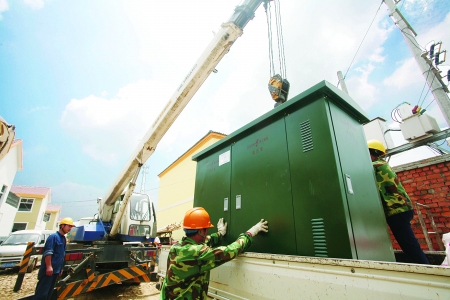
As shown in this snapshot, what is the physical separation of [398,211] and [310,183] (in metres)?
1.30

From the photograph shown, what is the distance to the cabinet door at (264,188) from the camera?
6.20 feet

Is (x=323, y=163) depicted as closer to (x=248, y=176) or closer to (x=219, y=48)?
(x=248, y=176)

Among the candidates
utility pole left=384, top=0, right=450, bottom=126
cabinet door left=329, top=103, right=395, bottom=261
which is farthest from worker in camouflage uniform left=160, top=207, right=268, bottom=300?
utility pole left=384, top=0, right=450, bottom=126

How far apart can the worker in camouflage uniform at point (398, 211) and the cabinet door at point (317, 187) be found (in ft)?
3.95

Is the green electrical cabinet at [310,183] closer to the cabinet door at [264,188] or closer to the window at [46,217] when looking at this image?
the cabinet door at [264,188]

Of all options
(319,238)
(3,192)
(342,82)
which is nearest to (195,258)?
(319,238)

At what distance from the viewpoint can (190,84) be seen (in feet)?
14.9

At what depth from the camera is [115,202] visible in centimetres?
633

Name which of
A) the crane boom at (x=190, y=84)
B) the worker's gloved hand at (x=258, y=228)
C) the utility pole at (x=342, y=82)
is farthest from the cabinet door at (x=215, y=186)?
the utility pole at (x=342, y=82)

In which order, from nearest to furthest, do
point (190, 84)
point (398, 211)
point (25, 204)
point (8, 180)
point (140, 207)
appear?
point (398, 211)
point (190, 84)
point (140, 207)
point (8, 180)
point (25, 204)

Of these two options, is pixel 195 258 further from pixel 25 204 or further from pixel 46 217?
pixel 46 217

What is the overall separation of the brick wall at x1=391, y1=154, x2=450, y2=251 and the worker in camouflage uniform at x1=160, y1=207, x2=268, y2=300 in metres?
4.40

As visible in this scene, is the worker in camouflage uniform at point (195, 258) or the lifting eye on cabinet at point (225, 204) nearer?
the worker in camouflage uniform at point (195, 258)

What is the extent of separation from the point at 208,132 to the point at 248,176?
41.7ft
